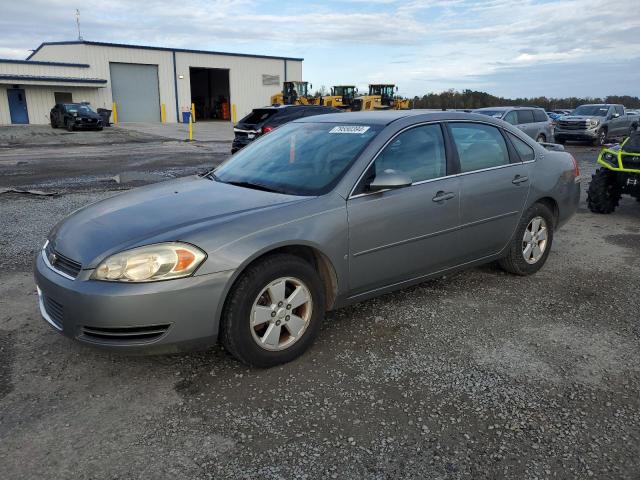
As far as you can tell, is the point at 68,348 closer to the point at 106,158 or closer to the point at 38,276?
the point at 38,276

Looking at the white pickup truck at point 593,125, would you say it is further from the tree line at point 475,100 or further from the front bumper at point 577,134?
the tree line at point 475,100

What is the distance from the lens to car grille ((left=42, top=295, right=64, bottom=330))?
10.0 ft

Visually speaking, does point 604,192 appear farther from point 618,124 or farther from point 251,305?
point 618,124

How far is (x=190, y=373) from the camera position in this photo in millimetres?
3299

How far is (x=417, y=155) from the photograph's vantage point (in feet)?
13.5

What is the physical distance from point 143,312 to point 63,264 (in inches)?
28.0

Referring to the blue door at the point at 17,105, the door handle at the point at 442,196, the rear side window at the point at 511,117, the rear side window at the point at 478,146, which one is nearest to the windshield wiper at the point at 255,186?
the door handle at the point at 442,196

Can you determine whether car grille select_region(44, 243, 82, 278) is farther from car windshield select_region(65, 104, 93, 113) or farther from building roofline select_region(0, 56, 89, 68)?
building roofline select_region(0, 56, 89, 68)

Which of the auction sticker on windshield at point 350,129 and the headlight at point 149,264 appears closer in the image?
the headlight at point 149,264

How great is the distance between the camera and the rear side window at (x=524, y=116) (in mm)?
17000

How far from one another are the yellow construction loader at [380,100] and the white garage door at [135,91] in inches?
619

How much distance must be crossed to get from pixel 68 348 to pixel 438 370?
2460 millimetres

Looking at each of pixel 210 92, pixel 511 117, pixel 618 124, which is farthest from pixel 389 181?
pixel 210 92

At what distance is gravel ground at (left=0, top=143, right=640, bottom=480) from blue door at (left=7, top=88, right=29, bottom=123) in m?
34.4
